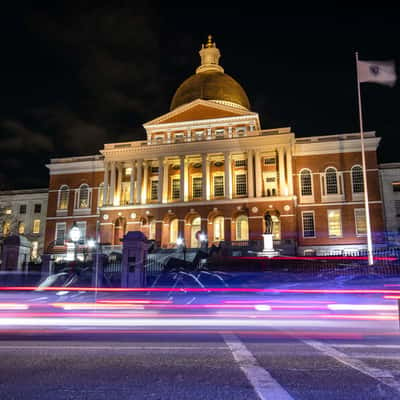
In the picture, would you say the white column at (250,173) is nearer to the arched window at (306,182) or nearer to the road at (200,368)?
the arched window at (306,182)

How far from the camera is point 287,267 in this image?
26.1 metres

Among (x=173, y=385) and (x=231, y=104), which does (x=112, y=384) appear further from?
(x=231, y=104)

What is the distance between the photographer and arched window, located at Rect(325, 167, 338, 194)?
47.6 metres

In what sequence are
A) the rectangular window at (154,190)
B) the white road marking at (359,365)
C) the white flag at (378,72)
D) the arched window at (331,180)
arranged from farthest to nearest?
the rectangular window at (154,190), the arched window at (331,180), the white flag at (378,72), the white road marking at (359,365)

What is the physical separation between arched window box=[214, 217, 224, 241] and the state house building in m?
0.13

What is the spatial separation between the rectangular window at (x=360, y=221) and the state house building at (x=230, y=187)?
12 cm

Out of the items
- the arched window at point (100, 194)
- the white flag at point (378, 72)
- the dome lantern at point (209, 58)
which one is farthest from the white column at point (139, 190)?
the white flag at point (378, 72)

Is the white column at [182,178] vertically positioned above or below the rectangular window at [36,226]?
above

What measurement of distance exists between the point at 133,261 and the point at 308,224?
99.5ft

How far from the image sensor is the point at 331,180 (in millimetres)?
47906

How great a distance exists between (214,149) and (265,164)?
656 cm

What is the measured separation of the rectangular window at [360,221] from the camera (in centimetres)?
4559

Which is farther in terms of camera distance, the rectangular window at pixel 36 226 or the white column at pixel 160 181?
the rectangular window at pixel 36 226

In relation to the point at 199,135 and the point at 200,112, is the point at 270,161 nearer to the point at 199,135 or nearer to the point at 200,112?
the point at 199,135
